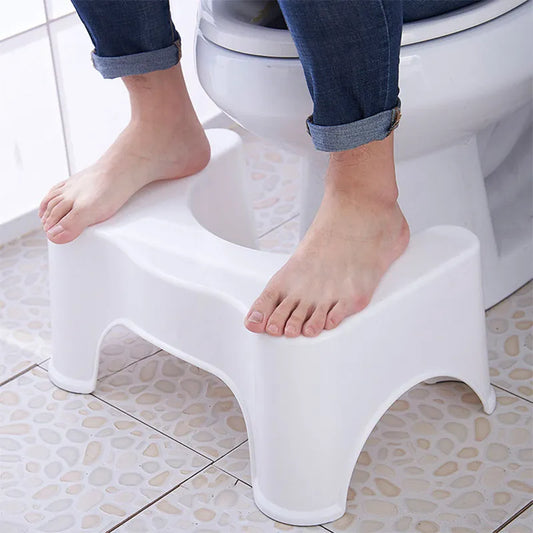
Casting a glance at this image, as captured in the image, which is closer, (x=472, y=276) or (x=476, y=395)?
(x=472, y=276)

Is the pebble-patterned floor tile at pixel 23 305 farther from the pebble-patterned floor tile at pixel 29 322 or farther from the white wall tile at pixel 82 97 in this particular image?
the white wall tile at pixel 82 97

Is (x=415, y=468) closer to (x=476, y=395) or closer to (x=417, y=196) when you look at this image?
(x=476, y=395)

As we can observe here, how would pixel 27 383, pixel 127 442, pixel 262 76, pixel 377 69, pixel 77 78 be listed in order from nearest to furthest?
pixel 377 69
pixel 262 76
pixel 127 442
pixel 27 383
pixel 77 78

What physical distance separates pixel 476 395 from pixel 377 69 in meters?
0.47

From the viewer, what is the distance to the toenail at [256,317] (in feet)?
3.34

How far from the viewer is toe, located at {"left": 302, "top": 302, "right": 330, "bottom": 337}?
3.27ft

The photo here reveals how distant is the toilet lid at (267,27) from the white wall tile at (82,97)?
0.59 meters

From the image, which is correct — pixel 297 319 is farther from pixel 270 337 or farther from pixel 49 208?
pixel 49 208

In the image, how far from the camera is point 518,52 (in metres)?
1.11

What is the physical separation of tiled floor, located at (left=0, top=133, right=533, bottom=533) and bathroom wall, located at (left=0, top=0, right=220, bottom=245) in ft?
1.22

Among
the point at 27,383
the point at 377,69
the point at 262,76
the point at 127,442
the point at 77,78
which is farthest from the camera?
the point at 77,78

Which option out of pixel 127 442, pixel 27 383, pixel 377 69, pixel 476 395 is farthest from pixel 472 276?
pixel 27 383

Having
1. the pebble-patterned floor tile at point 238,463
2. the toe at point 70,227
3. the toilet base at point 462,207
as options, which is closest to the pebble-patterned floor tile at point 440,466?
the pebble-patterned floor tile at point 238,463

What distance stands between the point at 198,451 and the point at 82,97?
817mm
